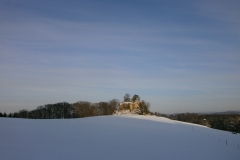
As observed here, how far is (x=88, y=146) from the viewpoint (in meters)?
15.0

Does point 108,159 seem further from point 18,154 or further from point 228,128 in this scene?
point 228,128

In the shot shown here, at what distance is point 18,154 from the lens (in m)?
11.0

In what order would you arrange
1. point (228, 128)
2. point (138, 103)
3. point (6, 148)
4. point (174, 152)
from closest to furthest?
point (6, 148), point (174, 152), point (138, 103), point (228, 128)

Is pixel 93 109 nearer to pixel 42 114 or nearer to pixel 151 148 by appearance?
pixel 42 114

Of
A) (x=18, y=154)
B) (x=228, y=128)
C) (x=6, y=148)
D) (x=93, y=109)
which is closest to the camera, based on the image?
(x=18, y=154)

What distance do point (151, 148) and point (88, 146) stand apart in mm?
4618

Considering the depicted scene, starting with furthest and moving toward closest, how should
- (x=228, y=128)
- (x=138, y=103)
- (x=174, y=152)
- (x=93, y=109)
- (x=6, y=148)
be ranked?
(x=93, y=109) → (x=228, y=128) → (x=138, y=103) → (x=174, y=152) → (x=6, y=148)

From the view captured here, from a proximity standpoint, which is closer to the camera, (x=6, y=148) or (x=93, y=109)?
(x=6, y=148)

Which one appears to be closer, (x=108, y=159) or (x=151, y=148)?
(x=108, y=159)

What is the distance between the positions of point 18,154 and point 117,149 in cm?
638

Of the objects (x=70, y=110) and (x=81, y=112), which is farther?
(x=70, y=110)

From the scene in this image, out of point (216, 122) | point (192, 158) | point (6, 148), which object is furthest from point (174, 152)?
point (216, 122)

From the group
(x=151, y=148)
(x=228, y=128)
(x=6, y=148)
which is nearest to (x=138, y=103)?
(x=228, y=128)

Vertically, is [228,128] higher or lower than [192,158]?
lower
